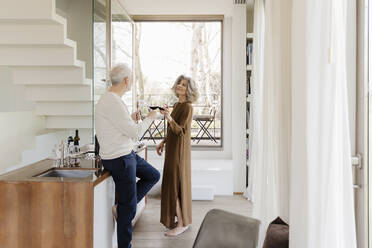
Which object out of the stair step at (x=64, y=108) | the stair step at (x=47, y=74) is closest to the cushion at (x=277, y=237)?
the stair step at (x=47, y=74)

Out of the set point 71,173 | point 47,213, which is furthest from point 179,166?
point 47,213

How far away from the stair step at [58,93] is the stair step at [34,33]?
2.95ft

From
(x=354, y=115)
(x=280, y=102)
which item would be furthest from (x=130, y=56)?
(x=354, y=115)

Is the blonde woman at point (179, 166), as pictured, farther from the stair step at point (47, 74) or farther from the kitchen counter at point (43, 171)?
the stair step at point (47, 74)

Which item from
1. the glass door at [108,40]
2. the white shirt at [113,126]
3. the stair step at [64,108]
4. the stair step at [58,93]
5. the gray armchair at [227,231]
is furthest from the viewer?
the stair step at [64,108]

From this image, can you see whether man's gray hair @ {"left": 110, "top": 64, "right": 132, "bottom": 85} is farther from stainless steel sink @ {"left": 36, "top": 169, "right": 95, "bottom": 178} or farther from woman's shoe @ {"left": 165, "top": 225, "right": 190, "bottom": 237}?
woman's shoe @ {"left": 165, "top": 225, "right": 190, "bottom": 237}

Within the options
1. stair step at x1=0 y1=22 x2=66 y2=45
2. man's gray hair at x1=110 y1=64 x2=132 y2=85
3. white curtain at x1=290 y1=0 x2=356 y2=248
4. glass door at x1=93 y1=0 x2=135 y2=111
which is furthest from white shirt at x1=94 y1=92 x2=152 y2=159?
white curtain at x1=290 y1=0 x2=356 y2=248

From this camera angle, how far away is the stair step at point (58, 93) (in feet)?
13.5

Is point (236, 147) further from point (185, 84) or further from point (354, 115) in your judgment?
point (354, 115)

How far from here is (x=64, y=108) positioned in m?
4.38

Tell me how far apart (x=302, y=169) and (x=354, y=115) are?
386mm

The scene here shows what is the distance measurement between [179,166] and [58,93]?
5.44 ft

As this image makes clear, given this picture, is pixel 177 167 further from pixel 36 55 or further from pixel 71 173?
pixel 36 55

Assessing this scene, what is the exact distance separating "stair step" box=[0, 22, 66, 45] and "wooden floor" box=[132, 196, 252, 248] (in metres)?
2.09
